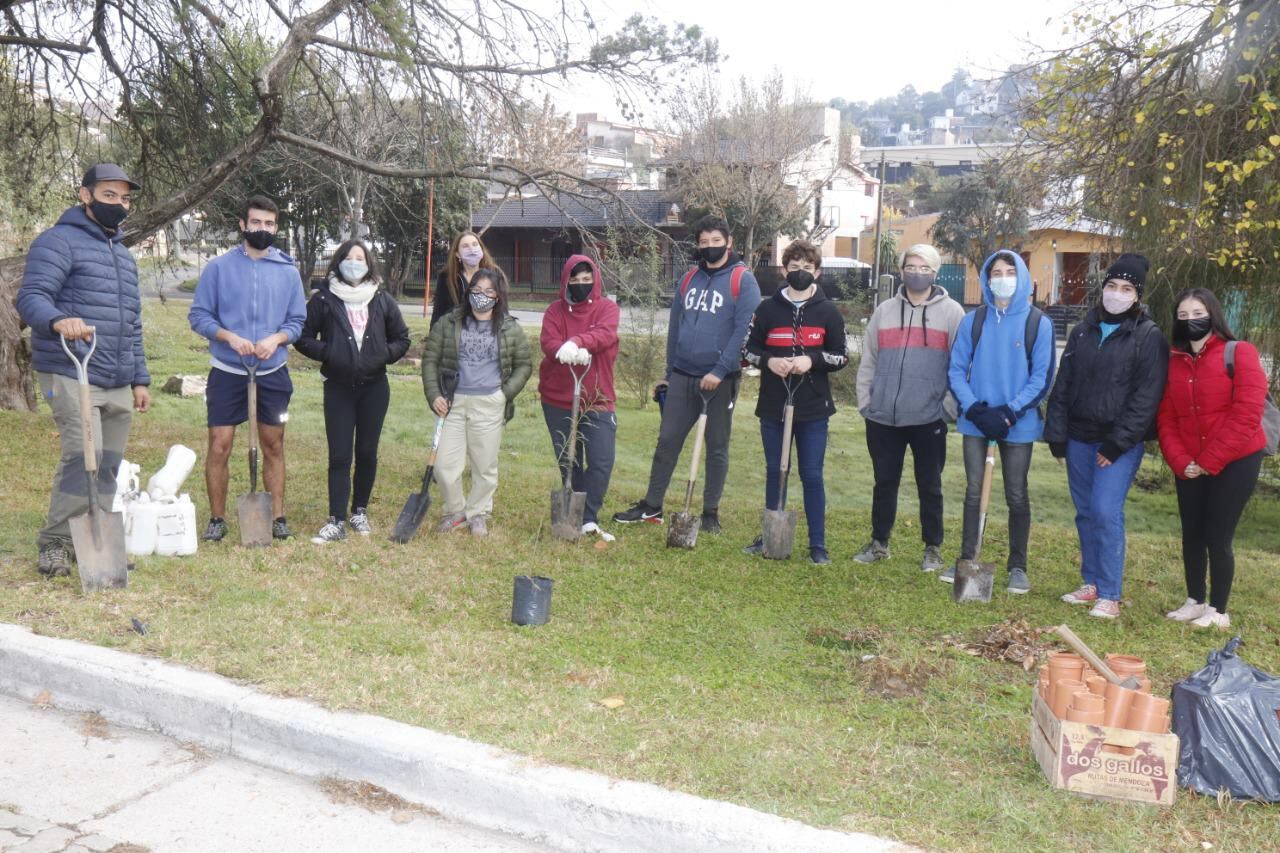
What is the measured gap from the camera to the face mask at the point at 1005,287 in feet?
20.3

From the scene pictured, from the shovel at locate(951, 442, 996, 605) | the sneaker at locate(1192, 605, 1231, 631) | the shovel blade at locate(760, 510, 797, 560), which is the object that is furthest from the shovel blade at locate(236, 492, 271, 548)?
the sneaker at locate(1192, 605, 1231, 631)

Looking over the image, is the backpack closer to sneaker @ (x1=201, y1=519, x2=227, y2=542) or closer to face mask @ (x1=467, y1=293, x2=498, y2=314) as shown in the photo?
face mask @ (x1=467, y1=293, x2=498, y2=314)

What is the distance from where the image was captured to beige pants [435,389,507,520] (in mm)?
6977

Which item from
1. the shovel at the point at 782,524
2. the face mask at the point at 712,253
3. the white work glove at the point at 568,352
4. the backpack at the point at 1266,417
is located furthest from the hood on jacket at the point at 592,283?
the backpack at the point at 1266,417

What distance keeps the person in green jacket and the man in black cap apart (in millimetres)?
1793

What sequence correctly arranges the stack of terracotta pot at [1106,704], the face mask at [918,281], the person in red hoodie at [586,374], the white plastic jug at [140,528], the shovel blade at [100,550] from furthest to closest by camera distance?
the person in red hoodie at [586,374]
the face mask at [918,281]
the white plastic jug at [140,528]
the shovel blade at [100,550]
the stack of terracotta pot at [1106,704]

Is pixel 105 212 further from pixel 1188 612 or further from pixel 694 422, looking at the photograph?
pixel 1188 612

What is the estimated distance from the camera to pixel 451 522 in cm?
714

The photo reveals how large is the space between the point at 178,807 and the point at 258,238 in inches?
140

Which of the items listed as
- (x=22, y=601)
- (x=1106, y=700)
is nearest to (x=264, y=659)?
(x=22, y=601)

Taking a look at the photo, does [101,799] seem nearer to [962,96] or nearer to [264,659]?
[264,659]

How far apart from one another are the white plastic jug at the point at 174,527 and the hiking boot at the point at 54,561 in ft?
1.53

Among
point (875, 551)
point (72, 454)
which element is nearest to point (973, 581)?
point (875, 551)

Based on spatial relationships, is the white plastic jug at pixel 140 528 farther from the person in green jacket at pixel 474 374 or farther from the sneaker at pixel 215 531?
the person in green jacket at pixel 474 374
